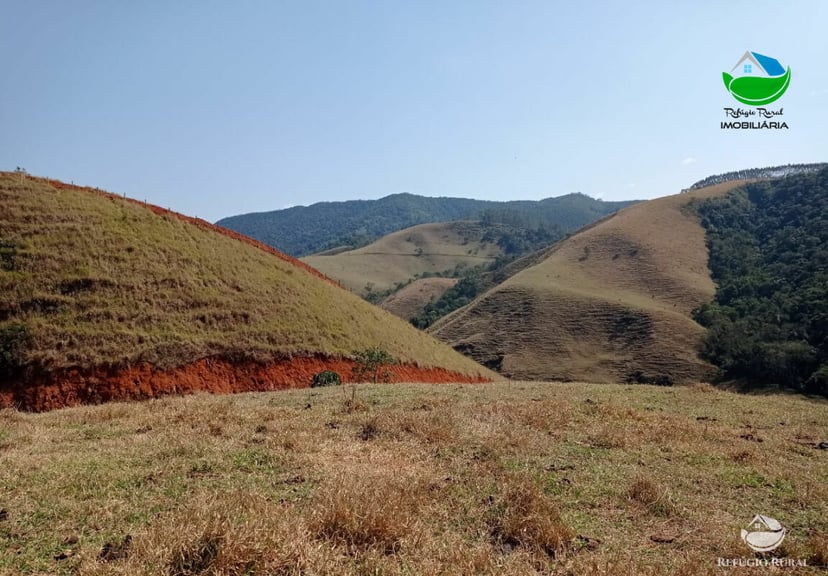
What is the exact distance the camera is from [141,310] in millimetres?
26766

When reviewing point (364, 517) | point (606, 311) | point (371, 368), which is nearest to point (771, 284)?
point (606, 311)

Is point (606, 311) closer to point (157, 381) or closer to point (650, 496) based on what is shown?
point (157, 381)

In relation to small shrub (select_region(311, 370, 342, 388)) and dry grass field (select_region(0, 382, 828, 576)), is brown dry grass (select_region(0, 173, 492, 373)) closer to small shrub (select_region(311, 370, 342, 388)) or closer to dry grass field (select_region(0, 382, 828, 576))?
small shrub (select_region(311, 370, 342, 388))

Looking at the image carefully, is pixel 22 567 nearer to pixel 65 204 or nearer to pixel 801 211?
pixel 65 204

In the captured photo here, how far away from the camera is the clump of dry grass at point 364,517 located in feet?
18.2

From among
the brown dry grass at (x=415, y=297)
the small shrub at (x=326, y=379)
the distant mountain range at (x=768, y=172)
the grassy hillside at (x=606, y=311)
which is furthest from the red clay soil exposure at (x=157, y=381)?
the distant mountain range at (x=768, y=172)

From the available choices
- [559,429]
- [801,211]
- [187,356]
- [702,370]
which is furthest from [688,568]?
[801,211]

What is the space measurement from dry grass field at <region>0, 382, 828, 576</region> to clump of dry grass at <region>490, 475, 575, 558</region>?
0.02m

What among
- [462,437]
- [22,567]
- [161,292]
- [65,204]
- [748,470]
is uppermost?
[65,204]

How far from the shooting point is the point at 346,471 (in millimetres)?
8062

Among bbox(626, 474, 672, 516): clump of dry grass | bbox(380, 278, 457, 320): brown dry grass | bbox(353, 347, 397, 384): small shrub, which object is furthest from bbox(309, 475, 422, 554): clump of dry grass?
bbox(380, 278, 457, 320): brown dry grass

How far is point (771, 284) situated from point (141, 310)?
8400cm

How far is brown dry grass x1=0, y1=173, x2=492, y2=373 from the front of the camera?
24531mm

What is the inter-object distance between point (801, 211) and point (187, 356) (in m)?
115
